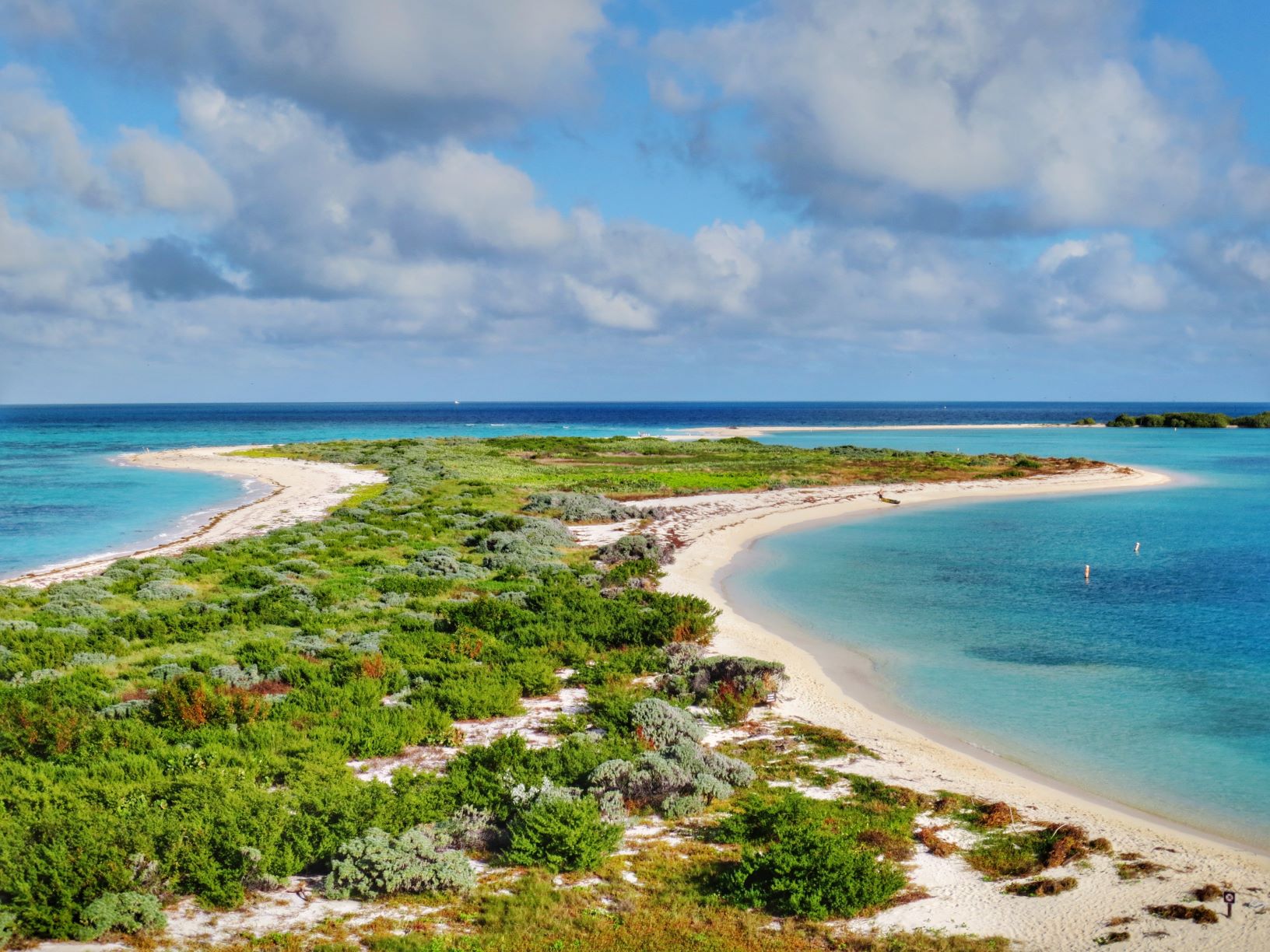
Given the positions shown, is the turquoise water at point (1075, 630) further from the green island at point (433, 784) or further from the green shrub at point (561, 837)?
the green shrub at point (561, 837)

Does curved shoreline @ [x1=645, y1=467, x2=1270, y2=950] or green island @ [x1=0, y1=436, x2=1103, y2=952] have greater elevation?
green island @ [x1=0, y1=436, x2=1103, y2=952]

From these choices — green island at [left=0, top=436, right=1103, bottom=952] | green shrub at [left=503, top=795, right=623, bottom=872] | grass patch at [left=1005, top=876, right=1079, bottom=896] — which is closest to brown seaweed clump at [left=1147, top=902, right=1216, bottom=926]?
grass patch at [left=1005, top=876, right=1079, bottom=896]

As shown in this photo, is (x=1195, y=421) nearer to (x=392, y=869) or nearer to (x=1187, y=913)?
(x=1187, y=913)

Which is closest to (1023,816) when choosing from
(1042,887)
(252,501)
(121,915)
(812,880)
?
(1042,887)

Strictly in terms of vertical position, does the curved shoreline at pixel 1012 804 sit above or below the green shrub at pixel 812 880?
below

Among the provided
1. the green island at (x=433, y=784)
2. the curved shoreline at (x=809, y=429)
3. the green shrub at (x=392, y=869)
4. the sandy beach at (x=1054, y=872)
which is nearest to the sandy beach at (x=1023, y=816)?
the sandy beach at (x=1054, y=872)

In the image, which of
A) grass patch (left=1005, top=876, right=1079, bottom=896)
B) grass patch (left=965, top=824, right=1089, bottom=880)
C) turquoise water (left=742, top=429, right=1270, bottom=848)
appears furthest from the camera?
turquoise water (left=742, top=429, right=1270, bottom=848)

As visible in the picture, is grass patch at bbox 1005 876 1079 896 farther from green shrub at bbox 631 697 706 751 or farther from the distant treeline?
the distant treeline
